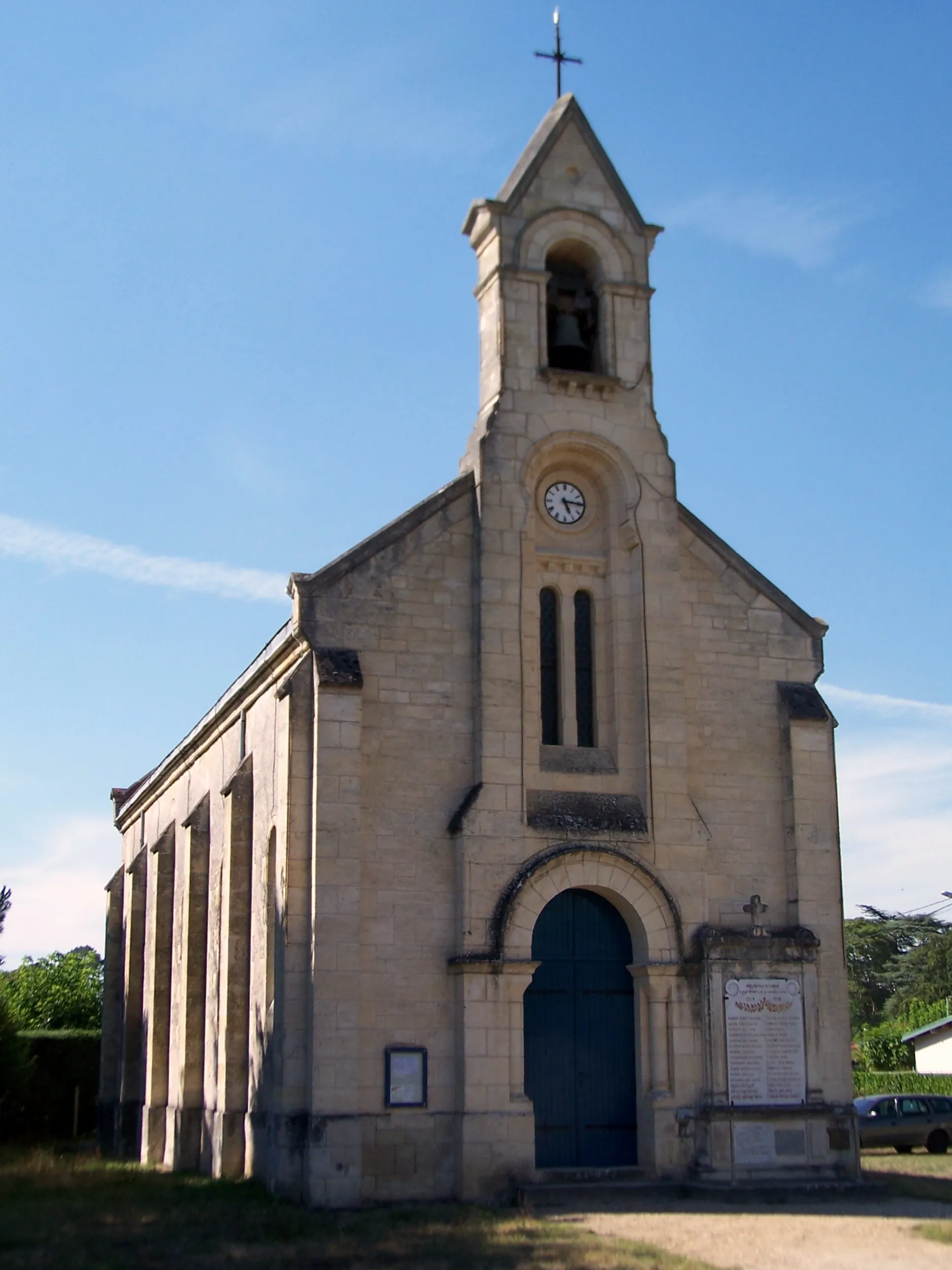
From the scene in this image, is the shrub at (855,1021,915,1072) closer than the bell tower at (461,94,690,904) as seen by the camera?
No

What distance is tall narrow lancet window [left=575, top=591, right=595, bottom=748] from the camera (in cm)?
2234

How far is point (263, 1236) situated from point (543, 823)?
6.80 meters

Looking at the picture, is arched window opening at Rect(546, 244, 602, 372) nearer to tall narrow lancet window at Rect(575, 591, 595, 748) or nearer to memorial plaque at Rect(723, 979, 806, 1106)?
tall narrow lancet window at Rect(575, 591, 595, 748)

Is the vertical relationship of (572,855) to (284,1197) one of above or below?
above

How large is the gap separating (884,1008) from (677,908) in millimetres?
61560

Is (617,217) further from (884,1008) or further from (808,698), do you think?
(884,1008)

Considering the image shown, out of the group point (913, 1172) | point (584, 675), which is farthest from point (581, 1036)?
point (913, 1172)

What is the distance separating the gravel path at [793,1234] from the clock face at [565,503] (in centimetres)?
990

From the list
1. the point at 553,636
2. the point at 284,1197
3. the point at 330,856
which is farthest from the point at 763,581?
the point at 284,1197

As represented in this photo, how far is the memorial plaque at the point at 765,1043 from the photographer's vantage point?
2114 cm

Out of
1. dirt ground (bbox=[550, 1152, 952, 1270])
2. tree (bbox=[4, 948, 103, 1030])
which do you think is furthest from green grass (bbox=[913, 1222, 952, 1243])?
tree (bbox=[4, 948, 103, 1030])

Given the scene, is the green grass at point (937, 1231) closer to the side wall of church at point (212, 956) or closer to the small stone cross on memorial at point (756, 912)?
the small stone cross on memorial at point (756, 912)

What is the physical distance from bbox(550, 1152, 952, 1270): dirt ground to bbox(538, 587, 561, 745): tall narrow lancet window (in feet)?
21.7

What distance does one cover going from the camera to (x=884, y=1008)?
256 ft
